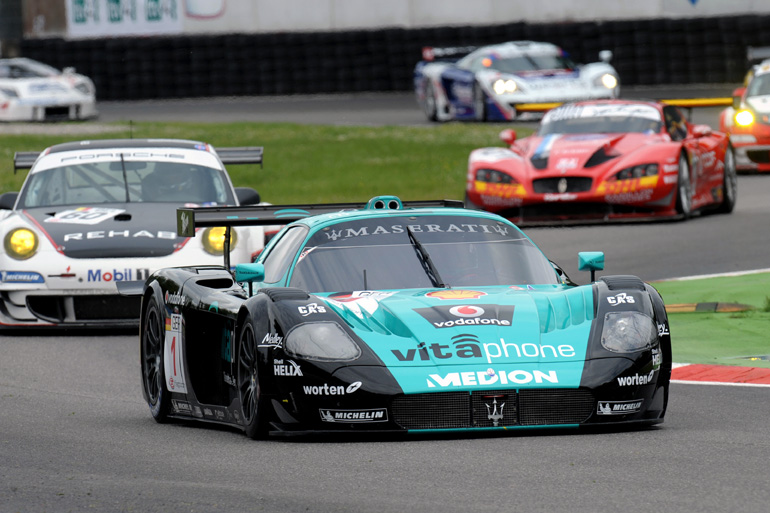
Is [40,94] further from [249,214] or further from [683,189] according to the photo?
[249,214]

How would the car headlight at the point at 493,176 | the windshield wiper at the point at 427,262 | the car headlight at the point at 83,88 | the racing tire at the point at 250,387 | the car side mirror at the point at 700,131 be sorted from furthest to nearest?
the car headlight at the point at 83,88, the car side mirror at the point at 700,131, the car headlight at the point at 493,176, the windshield wiper at the point at 427,262, the racing tire at the point at 250,387

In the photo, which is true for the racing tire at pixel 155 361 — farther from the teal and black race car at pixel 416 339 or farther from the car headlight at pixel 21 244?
the car headlight at pixel 21 244

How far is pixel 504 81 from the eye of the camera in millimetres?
27062

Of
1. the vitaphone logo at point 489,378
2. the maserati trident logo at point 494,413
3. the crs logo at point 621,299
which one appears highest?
the crs logo at point 621,299

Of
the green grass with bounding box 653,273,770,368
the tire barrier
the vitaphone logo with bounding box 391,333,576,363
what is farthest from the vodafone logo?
the tire barrier

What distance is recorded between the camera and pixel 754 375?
8.74m

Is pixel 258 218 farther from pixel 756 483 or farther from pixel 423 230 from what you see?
pixel 756 483

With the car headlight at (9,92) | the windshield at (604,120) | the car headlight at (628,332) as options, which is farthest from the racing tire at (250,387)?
the car headlight at (9,92)

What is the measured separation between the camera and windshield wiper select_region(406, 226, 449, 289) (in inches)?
286

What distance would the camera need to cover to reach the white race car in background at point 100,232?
11281 mm

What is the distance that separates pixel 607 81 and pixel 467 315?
20.3 meters

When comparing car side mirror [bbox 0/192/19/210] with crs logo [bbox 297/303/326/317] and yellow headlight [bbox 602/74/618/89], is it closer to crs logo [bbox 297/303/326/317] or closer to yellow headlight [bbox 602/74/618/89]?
crs logo [bbox 297/303/326/317]

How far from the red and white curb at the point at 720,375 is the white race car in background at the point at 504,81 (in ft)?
54.7

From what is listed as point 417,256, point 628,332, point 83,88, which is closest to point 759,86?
point 83,88
